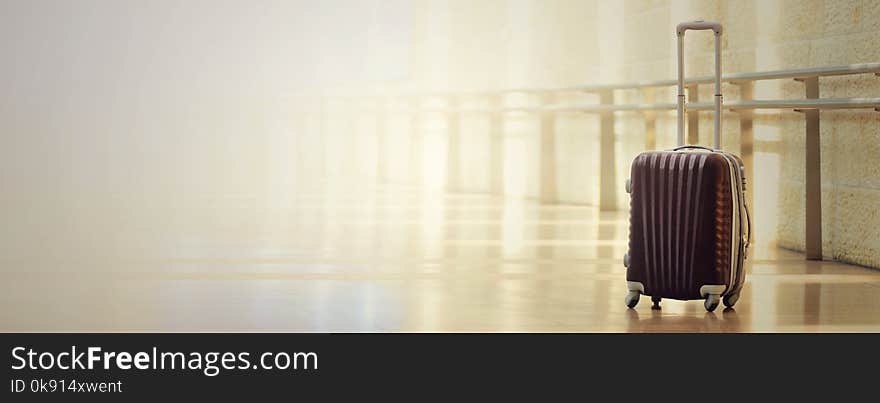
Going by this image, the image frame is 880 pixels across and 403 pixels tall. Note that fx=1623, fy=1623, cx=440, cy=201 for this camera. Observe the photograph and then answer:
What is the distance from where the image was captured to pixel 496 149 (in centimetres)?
1869

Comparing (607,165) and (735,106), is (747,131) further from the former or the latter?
(607,165)

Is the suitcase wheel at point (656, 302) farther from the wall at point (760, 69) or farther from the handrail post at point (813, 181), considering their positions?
the handrail post at point (813, 181)

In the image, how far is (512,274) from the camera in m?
8.68

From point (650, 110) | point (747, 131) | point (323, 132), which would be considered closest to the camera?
point (747, 131)

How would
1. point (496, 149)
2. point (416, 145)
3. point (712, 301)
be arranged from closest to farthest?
1. point (712, 301)
2. point (496, 149)
3. point (416, 145)

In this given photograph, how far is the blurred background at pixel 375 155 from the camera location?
29.6 ft

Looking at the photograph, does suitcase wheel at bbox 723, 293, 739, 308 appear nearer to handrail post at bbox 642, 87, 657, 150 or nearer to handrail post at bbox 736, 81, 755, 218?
handrail post at bbox 736, 81, 755, 218

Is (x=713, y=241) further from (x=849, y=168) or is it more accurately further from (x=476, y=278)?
(x=849, y=168)

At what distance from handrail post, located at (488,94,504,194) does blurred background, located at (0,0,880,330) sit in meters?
0.07

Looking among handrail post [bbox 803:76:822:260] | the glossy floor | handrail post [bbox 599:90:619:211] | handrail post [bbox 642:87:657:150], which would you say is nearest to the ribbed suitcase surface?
the glossy floor

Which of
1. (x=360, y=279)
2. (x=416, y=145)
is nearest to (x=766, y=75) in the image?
(x=360, y=279)

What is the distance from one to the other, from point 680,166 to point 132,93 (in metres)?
33.4

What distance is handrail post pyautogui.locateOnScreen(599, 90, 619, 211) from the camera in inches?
592

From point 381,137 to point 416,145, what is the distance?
A: 5.88 feet
